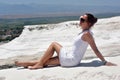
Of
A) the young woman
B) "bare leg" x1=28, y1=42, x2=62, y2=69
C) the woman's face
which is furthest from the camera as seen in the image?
"bare leg" x1=28, y1=42, x2=62, y2=69

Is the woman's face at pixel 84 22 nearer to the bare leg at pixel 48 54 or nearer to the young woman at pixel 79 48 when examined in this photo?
the young woman at pixel 79 48

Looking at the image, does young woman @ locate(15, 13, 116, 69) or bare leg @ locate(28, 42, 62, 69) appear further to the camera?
bare leg @ locate(28, 42, 62, 69)

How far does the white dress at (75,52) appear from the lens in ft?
30.6

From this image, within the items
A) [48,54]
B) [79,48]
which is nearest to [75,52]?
[79,48]

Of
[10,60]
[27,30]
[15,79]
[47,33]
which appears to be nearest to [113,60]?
[15,79]

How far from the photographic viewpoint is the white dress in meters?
9.34

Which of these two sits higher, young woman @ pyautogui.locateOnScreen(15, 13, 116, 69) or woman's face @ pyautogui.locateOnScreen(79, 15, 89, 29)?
woman's face @ pyautogui.locateOnScreen(79, 15, 89, 29)

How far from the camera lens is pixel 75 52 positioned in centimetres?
936

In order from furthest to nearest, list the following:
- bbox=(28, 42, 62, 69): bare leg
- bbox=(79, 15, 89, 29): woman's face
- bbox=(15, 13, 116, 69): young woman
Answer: bbox=(28, 42, 62, 69): bare leg < bbox=(79, 15, 89, 29): woman's face < bbox=(15, 13, 116, 69): young woman

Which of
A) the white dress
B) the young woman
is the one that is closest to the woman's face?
the young woman

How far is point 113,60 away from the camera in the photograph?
970 cm

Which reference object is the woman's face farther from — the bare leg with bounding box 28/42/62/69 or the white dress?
→ the bare leg with bounding box 28/42/62/69

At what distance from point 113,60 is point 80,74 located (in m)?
1.17

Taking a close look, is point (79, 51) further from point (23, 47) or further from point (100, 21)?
point (100, 21)
